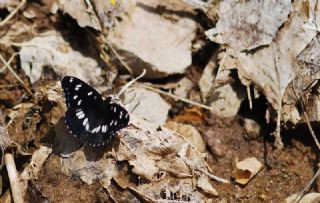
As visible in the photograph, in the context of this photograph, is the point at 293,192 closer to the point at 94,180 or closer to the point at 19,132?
the point at 94,180

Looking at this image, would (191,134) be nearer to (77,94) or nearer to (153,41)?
(153,41)

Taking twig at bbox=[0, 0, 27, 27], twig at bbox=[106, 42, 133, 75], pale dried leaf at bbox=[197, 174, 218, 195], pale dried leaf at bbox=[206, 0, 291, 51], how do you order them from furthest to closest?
twig at bbox=[0, 0, 27, 27] → twig at bbox=[106, 42, 133, 75] → pale dried leaf at bbox=[206, 0, 291, 51] → pale dried leaf at bbox=[197, 174, 218, 195]

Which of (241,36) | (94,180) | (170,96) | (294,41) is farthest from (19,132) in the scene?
(294,41)

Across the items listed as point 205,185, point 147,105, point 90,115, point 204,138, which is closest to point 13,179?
point 90,115

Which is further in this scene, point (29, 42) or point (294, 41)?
point (29, 42)

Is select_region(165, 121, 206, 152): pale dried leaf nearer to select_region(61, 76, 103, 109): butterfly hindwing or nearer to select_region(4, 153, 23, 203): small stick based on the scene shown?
select_region(61, 76, 103, 109): butterfly hindwing

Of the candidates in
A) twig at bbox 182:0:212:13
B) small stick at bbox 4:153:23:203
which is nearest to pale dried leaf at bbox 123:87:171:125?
twig at bbox 182:0:212:13
